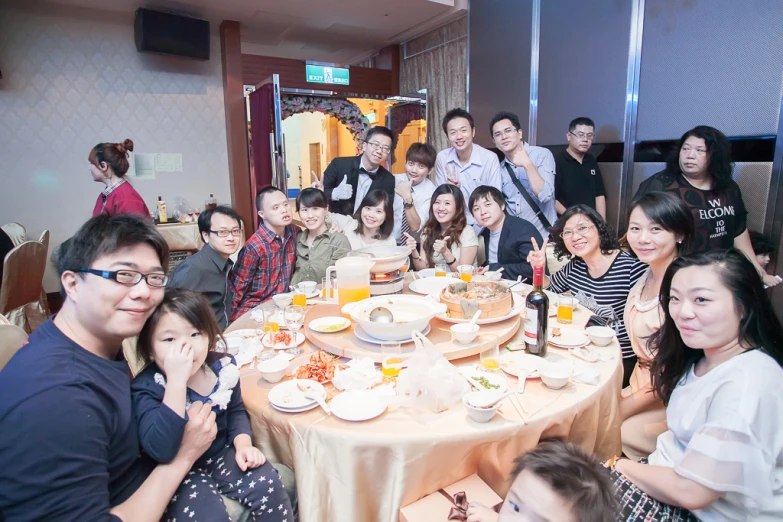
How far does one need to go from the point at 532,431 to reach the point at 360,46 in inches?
249

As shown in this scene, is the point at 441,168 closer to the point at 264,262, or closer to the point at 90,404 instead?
the point at 264,262

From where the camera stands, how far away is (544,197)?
3338mm

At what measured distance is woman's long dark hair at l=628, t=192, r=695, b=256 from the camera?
1733 millimetres

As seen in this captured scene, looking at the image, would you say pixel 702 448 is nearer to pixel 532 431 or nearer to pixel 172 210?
pixel 532 431

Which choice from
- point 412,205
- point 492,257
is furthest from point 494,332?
point 412,205

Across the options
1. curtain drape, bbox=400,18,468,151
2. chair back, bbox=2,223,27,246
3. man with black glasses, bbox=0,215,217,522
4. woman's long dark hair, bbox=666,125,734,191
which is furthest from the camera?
curtain drape, bbox=400,18,468,151

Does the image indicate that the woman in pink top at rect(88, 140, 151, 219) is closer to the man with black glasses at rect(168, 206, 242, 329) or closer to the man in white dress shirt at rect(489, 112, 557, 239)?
the man with black glasses at rect(168, 206, 242, 329)

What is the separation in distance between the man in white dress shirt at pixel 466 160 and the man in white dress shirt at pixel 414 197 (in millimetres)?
165

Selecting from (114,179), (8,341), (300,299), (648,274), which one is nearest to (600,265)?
(648,274)

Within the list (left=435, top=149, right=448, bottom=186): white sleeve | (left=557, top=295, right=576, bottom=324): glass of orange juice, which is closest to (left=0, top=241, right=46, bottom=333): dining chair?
(left=435, top=149, right=448, bottom=186): white sleeve

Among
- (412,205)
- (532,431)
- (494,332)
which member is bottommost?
(532,431)

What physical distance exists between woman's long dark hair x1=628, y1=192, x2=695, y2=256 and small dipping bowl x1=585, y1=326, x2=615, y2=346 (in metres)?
0.47

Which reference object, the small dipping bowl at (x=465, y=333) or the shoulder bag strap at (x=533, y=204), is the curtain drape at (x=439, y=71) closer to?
the shoulder bag strap at (x=533, y=204)

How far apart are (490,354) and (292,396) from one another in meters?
0.65
